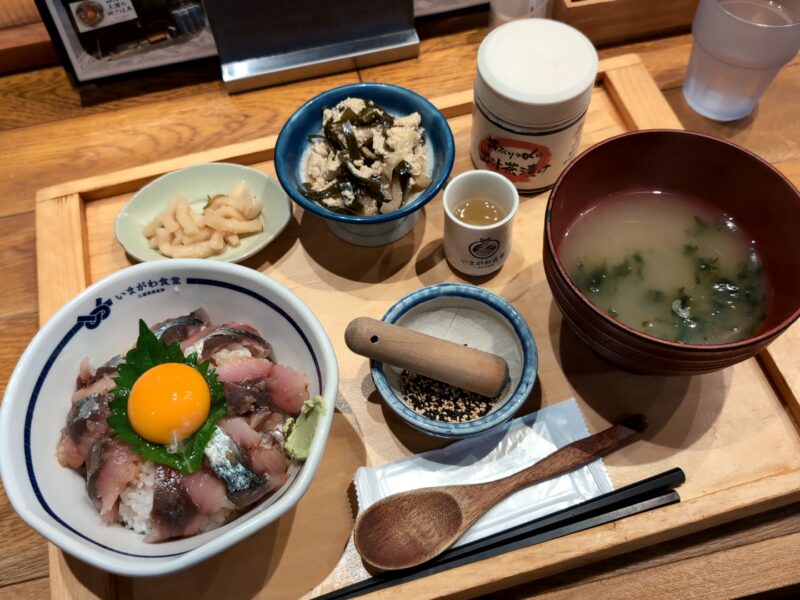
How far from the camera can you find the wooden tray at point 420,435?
1.25m

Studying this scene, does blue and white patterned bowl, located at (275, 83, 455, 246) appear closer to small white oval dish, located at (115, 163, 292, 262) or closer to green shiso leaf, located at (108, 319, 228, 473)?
small white oval dish, located at (115, 163, 292, 262)

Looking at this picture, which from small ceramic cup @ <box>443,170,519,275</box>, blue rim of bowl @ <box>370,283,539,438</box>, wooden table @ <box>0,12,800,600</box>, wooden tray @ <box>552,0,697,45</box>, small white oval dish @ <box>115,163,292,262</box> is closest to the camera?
blue rim of bowl @ <box>370,283,539,438</box>

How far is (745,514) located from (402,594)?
29.2 inches

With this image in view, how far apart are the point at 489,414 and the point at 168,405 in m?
0.64

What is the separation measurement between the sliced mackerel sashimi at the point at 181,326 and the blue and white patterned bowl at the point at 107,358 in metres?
0.03

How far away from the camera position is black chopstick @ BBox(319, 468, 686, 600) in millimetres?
1229

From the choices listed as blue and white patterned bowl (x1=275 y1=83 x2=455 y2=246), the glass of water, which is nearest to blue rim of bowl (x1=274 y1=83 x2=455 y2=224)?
blue and white patterned bowl (x1=275 y1=83 x2=455 y2=246)

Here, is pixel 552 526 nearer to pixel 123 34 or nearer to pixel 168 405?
pixel 168 405

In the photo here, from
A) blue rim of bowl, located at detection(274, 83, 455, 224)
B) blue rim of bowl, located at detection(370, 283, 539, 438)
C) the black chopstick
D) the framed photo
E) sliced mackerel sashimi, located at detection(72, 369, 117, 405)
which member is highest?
the framed photo

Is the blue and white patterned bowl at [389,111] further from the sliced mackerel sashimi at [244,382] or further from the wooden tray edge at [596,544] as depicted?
the wooden tray edge at [596,544]

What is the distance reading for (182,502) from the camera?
1136 mm

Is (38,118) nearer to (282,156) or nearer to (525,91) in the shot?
(282,156)

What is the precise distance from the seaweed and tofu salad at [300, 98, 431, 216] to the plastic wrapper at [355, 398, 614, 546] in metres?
0.61

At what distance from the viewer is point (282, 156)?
160 centimetres
